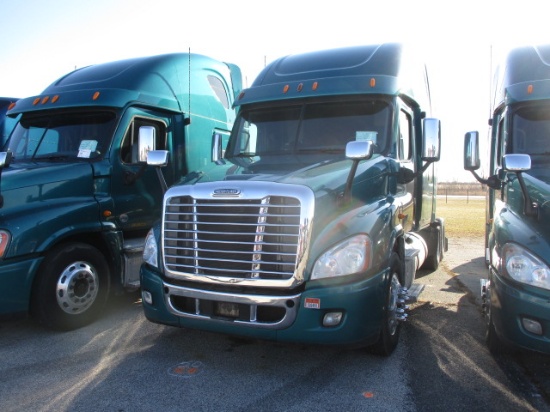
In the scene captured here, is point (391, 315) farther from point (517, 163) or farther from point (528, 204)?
point (517, 163)

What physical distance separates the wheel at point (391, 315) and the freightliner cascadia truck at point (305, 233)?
0.01 metres

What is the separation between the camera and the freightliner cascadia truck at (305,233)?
3.91 meters

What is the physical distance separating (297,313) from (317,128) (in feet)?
7.77

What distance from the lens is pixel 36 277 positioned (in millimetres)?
5242

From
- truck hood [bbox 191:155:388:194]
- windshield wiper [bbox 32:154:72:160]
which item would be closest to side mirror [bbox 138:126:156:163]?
truck hood [bbox 191:155:388:194]

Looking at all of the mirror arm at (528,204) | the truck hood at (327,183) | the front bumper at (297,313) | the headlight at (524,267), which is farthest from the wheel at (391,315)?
the mirror arm at (528,204)

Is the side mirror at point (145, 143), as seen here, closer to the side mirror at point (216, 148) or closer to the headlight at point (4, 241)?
the side mirror at point (216, 148)

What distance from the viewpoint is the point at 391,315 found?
4.51 metres

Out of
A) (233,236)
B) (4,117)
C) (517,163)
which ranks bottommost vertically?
(233,236)

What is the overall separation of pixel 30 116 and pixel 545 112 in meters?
6.38

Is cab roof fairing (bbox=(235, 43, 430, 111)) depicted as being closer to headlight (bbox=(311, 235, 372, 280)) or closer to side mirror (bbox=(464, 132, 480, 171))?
side mirror (bbox=(464, 132, 480, 171))

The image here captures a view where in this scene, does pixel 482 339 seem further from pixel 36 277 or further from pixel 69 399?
pixel 36 277

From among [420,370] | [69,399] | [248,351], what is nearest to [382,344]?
[420,370]

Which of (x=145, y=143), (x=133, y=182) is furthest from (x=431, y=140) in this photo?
(x=133, y=182)
